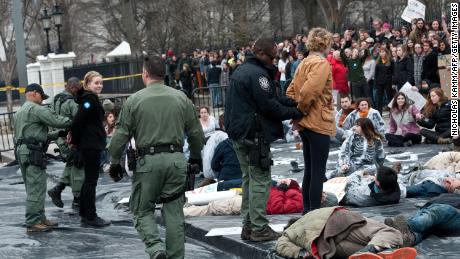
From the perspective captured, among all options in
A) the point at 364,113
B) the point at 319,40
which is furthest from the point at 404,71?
the point at 319,40

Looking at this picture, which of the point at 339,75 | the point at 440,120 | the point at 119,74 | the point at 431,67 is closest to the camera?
the point at 440,120

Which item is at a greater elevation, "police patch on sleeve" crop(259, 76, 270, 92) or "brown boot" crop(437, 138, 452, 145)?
"police patch on sleeve" crop(259, 76, 270, 92)

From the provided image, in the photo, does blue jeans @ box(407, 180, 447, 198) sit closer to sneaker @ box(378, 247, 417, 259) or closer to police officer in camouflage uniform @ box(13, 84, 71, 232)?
sneaker @ box(378, 247, 417, 259)

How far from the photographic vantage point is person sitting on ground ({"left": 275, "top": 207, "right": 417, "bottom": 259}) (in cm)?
769

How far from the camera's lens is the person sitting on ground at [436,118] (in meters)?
15.5

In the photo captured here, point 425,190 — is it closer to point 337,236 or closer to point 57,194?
point 337,236

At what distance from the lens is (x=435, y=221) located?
328 inches

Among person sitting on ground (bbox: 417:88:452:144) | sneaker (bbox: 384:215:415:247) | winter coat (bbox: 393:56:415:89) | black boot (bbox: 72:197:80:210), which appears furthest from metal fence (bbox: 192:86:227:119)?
sneaker (bbox: 384:215:415:247)

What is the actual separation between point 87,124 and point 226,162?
89.2 inches

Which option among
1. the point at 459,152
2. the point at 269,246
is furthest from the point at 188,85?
the point at 269,246

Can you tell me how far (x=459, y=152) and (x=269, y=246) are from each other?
4.09 meters

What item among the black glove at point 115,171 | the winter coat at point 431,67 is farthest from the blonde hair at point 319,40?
the winter coat at point 431,67

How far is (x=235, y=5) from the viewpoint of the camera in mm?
41000

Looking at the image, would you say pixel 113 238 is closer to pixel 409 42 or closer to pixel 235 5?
pixel 409 42
